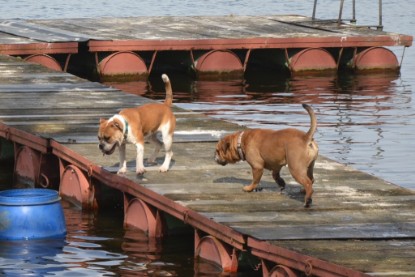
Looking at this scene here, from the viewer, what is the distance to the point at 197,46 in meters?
34.3

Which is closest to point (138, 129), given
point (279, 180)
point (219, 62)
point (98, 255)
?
point (98, 255)

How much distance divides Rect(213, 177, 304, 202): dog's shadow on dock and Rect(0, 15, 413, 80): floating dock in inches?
670

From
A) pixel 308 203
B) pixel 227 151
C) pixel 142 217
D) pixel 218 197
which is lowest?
pixel 142 217

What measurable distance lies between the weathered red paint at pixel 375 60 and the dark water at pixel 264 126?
48cm

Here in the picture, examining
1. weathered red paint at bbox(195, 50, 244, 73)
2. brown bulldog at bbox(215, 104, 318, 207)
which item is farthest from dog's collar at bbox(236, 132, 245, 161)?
weathered red paint at bbox(195, 50, 244, 73)

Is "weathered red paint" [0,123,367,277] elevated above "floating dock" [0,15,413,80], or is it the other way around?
"floating dock" [0,15,413,80]

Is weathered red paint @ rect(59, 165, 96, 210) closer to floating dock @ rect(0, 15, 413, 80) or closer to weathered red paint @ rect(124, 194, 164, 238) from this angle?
weathered red paint @ rect(124, 194, 164, 238)

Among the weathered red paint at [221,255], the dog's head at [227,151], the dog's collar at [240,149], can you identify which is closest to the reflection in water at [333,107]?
the dog's head at [227,151]

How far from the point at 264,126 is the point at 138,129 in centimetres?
1151

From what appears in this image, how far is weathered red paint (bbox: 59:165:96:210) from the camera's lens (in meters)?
18.4

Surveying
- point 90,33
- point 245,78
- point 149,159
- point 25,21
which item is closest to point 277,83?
point 245,78

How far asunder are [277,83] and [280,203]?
2040cm

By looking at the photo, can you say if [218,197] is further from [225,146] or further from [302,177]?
[302,177]

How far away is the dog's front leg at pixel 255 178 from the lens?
50.1ft
